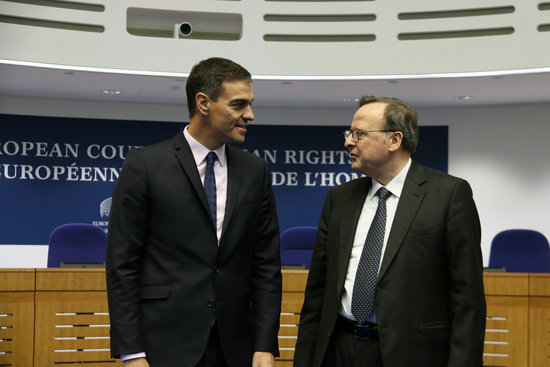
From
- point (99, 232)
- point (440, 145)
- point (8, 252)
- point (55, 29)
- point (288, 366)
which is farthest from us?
point (440, 145)

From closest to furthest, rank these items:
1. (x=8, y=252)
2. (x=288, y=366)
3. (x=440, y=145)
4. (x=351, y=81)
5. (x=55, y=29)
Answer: (x=288, y=366) → (x=55, y=29) → (x=351, y=81) → (x=8, y=252) → (x=440, y=145)

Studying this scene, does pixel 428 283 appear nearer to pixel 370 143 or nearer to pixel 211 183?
pixel 370 143

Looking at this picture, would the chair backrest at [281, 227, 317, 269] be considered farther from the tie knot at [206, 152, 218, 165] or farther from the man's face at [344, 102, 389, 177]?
the tie knot at [206, 152, 218, 165]

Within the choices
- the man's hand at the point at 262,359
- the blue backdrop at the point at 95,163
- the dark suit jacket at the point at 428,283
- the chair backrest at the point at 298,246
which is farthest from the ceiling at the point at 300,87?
the man's hand at the point at 262,359

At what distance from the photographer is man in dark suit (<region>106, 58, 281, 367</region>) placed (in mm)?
2441

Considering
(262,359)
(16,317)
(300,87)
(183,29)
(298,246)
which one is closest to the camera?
(262,359)

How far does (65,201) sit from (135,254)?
7.99 metres

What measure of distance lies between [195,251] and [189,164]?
307mm

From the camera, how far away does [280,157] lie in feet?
35.0

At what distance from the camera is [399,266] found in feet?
8.39

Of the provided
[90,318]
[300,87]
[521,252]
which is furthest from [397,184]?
[300,87]

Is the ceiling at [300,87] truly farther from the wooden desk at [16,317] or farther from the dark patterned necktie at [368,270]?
the dark patterned necktie at [368,270]

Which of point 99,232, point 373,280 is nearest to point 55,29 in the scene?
point 99,232

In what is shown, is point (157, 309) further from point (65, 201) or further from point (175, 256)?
point (65, 201)
